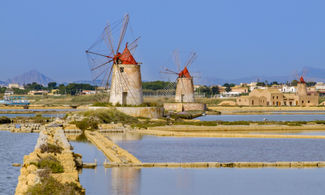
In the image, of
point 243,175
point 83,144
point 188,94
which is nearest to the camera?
point 243,175

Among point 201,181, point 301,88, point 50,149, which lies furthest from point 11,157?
point 301,88

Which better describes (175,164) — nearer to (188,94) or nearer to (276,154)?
(276,154)

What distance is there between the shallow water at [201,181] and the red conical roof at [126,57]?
25.7 meters

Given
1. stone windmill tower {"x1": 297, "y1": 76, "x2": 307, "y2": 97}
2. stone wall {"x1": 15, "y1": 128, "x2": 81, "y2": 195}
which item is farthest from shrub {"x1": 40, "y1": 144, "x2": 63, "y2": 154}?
stone windmill tower {"x1": 297, "y1": 76, "x2": 307, "y2": 97}

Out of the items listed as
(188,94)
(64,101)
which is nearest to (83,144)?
(188,94)

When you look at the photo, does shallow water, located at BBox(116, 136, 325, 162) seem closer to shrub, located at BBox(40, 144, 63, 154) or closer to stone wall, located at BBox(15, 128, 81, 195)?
shrub, located at BBox(40, 144, 63, 154)

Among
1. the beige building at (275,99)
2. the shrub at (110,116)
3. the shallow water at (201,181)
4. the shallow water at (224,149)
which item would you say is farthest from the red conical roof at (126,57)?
the beige building at (275,99)

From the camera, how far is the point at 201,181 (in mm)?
14742

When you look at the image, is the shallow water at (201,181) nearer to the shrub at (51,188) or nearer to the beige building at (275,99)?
the shrub at (51,188)

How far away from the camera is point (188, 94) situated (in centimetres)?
6309

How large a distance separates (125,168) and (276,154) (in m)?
7.48

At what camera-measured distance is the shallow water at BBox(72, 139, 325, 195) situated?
44.1 feet

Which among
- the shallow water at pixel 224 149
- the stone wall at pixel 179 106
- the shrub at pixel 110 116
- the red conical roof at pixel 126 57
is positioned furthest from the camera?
the stone wall at pixel 179 106

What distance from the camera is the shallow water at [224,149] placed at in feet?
67.5
